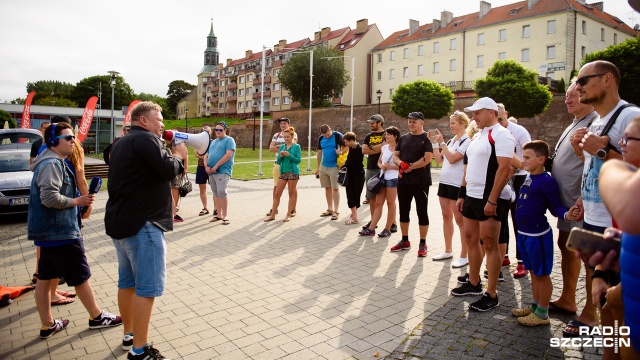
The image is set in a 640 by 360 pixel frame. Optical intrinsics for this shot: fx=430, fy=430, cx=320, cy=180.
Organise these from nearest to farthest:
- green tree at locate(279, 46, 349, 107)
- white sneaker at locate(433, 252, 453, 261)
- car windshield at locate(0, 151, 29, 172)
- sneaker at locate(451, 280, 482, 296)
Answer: sneaker at locate(451, 280, 482, 296) < white sneaker at locate(433, 252, 453, 261) < car windshield at locate(0, 151, 29, 172) < green tree at locate(279, 46, 349, 107)

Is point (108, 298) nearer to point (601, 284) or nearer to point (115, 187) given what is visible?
point (115, 187)

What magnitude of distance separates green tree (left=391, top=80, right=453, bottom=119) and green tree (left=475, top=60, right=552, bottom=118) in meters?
7.28

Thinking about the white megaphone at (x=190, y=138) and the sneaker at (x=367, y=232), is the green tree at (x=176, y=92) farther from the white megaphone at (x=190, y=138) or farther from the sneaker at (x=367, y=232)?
the white megaphone at (x=190, y=138)

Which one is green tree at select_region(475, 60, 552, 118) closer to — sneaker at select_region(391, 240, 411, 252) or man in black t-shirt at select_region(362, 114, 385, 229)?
man in black t-shirt at select_region(362, 114, 385, 229)

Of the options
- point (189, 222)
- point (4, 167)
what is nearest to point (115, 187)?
point (189, 222)

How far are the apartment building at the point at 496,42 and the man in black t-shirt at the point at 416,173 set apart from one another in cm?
4556

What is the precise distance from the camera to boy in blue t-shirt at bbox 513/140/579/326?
161 inches

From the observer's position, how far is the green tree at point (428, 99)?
44.1 meters

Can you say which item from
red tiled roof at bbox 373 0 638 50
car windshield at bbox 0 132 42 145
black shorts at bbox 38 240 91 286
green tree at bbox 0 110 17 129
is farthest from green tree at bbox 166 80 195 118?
black shorts at bbox 38 240 91 286

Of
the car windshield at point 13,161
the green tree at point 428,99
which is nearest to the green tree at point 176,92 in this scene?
the green tree at point 428,99

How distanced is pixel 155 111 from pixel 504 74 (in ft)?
127

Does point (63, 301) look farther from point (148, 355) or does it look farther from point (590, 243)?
point (590, 243)

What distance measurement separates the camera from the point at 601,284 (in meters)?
2.25

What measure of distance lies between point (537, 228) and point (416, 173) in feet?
9.00
